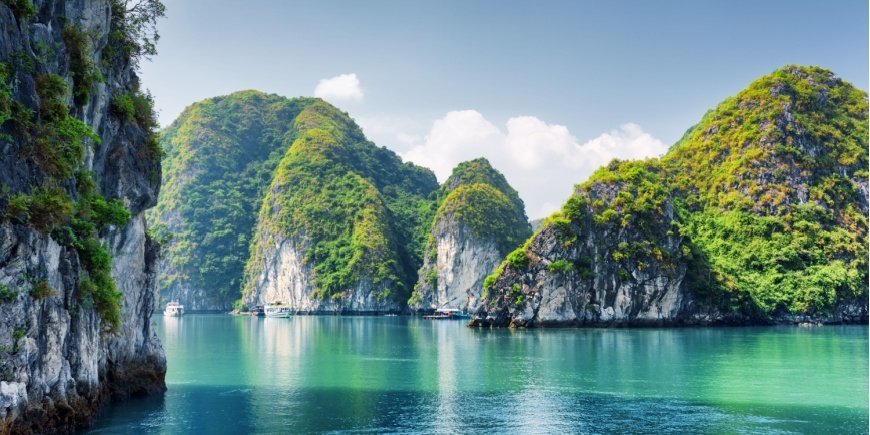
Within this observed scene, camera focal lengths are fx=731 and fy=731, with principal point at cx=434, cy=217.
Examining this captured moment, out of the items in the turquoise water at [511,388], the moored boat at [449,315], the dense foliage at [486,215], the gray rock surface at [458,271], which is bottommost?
the moored boat at [449,315]

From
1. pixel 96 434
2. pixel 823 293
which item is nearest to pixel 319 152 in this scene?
pixel 823 293

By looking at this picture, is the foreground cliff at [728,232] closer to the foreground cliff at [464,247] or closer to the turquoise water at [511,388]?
the turquoise water at [511,388]

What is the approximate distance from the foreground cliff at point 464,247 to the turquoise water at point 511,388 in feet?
244

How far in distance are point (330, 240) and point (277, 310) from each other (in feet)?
67.7

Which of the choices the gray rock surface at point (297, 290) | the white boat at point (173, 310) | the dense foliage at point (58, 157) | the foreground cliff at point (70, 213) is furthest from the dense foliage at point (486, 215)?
the dense foliage at point (58, 157)

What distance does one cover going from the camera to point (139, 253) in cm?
3142

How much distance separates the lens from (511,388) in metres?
36.9

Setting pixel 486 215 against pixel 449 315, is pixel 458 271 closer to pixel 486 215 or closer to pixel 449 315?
pixel 486 215

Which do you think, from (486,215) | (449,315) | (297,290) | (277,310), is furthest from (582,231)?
(297,290)

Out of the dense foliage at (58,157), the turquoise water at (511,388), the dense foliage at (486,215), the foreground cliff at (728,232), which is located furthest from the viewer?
the dense foliage at (486,215)

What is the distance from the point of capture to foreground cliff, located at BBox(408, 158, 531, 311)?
139875 mm

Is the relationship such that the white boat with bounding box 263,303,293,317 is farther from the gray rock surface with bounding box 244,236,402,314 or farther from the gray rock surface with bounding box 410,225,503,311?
the gray rock surface with bounding box 410,225,503,311

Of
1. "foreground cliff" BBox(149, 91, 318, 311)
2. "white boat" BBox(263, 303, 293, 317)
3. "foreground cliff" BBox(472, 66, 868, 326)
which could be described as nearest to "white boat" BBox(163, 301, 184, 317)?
"white boat" BBox(263, 303, 293, 317)

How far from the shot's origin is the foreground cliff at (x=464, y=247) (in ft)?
459
